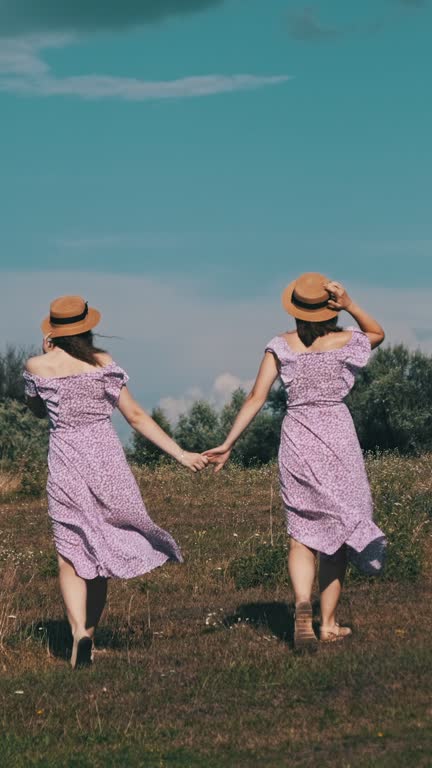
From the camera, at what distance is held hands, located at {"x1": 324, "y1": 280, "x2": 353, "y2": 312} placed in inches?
315

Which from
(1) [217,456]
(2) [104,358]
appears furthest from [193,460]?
(2) [104,358]

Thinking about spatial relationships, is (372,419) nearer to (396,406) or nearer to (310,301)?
(396,406)

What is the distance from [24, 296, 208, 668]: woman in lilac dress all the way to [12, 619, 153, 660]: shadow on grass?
1.74 feet

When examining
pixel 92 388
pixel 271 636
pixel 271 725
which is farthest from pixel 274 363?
pixel 271 725

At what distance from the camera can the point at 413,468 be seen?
1914 cm

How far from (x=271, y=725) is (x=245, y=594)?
4196mm

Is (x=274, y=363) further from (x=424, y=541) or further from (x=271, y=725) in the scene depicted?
(x=424, y=541)

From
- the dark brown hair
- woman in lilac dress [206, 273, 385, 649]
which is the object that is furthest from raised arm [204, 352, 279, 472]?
the dark brown hair

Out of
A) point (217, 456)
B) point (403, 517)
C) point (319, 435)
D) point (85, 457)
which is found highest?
point (319, 435)

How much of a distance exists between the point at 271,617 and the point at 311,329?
7.80 feet

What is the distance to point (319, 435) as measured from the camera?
7996 mm

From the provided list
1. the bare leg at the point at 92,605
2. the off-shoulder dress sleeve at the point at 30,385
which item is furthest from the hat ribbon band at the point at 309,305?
the bare leg at the point at 92,605

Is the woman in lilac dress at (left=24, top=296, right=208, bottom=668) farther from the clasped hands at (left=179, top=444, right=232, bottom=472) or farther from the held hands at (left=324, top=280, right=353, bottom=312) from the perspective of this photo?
the held hands at (left=324, top=280, right=353, bottom=312)

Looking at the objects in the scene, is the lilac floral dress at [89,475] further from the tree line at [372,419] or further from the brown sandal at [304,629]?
the tree line at [372,419]
